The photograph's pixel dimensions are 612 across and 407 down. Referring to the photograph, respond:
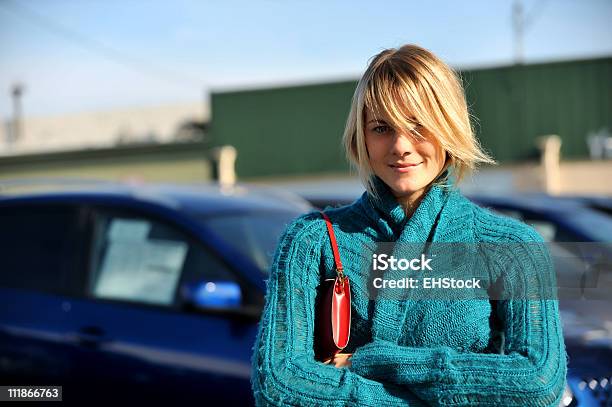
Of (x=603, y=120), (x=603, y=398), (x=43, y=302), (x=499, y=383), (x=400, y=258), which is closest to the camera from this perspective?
(x=499, y=383)

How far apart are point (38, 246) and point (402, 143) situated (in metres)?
2.85

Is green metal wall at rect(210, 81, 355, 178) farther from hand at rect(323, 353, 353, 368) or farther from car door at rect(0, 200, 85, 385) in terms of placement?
hand at rect(323, 353, 353, 368)

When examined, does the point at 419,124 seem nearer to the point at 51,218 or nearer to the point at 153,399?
the point at 153,399

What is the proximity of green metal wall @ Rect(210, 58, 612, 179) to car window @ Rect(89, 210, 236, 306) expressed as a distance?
1814 cm

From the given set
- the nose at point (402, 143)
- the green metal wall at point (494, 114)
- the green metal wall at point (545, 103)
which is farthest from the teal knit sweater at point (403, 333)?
the green metal wall at point (545, 103)

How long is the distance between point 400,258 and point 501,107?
21200 millimetres

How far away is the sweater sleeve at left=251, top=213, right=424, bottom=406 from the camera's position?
1.76 metres

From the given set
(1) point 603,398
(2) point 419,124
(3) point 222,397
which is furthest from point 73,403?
(2) point 419,124

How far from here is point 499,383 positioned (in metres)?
1.73

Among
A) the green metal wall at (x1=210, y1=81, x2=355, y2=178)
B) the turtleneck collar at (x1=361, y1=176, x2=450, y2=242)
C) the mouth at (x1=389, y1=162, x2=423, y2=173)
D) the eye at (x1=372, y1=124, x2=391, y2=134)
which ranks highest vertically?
the eye at (x1=372, y1=124, x2=391, y2=134)

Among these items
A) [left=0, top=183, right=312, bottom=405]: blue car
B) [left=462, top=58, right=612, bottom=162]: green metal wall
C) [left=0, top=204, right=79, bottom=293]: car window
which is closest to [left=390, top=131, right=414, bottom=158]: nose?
[left=0, top=183, right=312, bottom=405]: blue car

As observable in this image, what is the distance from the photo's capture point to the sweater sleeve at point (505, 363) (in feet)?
5.68

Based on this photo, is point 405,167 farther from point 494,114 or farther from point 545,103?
point 545,103

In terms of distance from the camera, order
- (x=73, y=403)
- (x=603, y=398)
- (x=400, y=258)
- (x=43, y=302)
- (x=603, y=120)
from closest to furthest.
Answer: (x=400, y=258), (x=603, y=398), (x=73, y=403), (x=43, y=302), (x=603, y=120)
